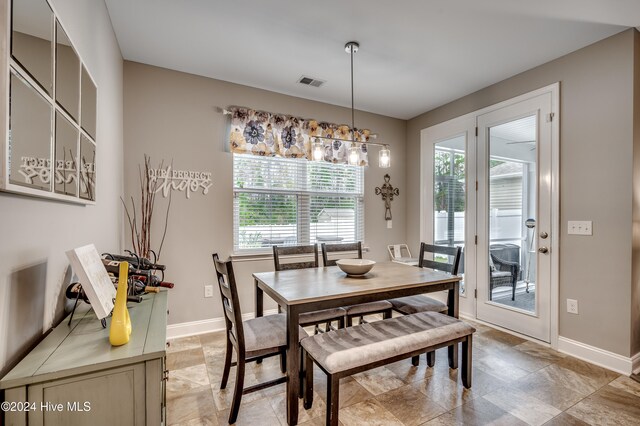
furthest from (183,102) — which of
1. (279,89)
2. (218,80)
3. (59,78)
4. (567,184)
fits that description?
(567,184)

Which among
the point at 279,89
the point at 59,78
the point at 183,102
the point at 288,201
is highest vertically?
the point at 279,89

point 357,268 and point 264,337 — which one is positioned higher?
point 357,268

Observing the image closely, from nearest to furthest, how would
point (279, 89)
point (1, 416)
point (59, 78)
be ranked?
point (1, 416)
point (59, 78)
point (279, 89)

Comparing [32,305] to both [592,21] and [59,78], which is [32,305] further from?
[592,21]

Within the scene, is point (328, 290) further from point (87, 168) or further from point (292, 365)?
point (87, 168)

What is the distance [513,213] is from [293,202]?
2.36 meters

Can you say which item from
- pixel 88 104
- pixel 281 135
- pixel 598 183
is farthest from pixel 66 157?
pixel 598 183

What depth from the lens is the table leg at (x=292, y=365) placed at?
5.65 ft

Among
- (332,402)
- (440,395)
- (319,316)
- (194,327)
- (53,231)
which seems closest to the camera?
(53,231)

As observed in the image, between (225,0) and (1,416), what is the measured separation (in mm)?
2335

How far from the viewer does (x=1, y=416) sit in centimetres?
87

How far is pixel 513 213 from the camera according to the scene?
10.3ft

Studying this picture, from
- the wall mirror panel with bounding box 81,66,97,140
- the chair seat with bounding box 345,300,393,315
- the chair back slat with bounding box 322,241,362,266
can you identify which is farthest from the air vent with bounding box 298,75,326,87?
the chair seat with bounding box 345,300,393,315

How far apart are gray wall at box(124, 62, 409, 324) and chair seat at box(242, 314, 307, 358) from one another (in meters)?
1.32
